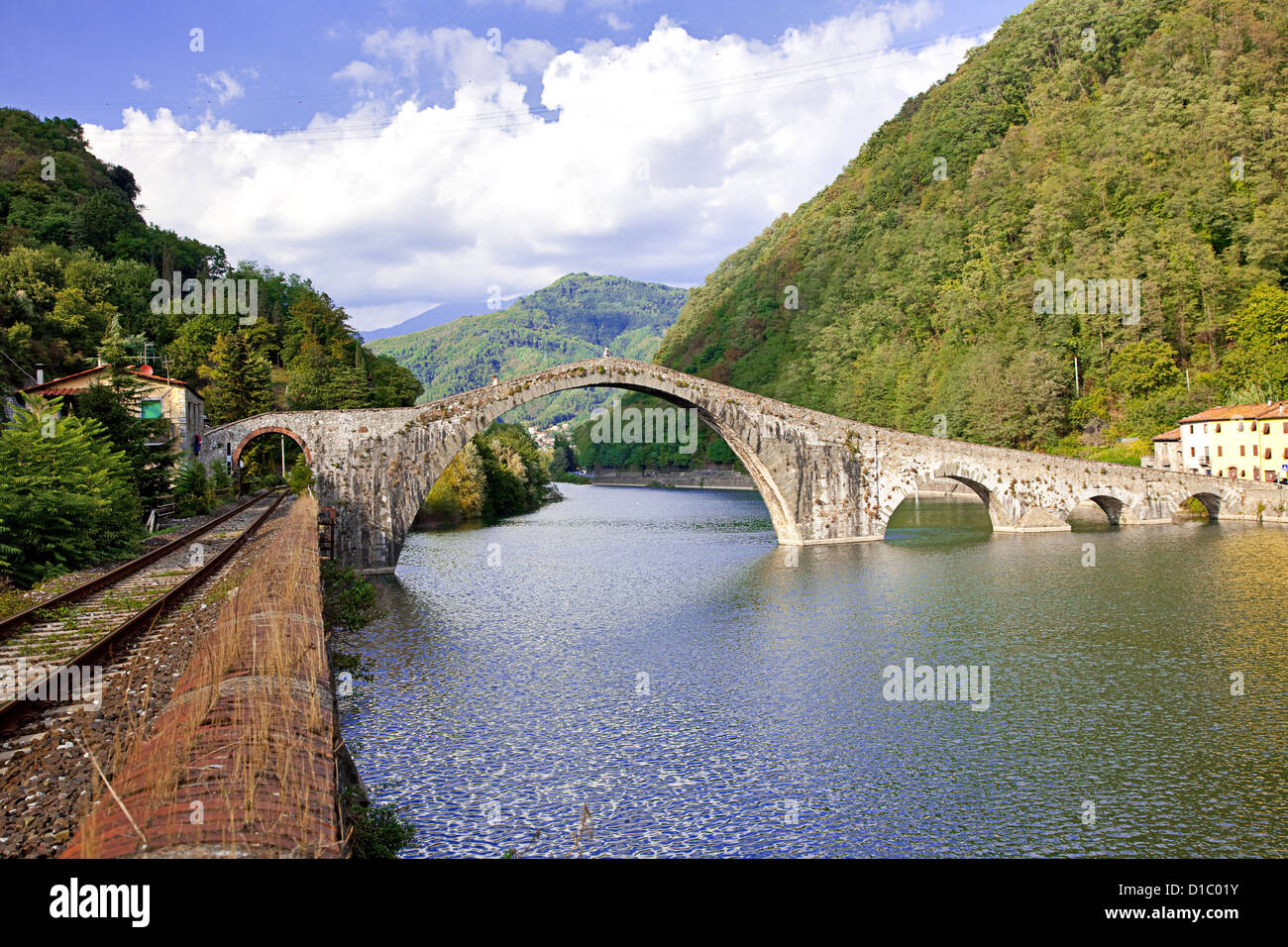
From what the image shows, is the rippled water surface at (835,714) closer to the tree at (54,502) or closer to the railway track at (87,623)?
the railway track at (87,623)

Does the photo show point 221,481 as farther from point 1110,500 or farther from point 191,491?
point 1110,500

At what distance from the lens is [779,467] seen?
3741 centimetres

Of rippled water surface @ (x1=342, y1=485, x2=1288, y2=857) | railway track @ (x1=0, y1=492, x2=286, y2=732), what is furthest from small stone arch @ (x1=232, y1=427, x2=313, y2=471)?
railway track @ (x1=0, y1=492, x2=286, y2=732)

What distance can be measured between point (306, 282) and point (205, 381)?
4219 centimetres

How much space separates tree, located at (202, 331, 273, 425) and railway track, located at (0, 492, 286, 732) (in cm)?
3288

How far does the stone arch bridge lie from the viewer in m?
32.6

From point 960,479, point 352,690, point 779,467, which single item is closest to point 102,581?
point 352,690

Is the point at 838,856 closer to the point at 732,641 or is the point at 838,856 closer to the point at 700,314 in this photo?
the point at 732,641

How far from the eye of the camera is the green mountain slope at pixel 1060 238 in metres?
56.1

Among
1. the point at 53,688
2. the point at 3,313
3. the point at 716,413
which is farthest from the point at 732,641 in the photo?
the point at 3,313

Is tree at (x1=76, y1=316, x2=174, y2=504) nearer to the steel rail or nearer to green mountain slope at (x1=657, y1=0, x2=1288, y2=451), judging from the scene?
the steel rail

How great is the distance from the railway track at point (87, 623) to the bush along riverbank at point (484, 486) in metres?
28.2

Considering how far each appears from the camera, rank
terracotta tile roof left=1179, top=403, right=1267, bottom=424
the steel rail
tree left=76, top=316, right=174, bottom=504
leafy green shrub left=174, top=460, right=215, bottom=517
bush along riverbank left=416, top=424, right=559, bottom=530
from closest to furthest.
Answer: the steel rail → tree left=76, top=316, right=174, bottom=504 → leafy green shrub left=174, top=460, right=215, bottom=517 → terracotta tile roof left=1179, top=403, right=1267, bottom=424 → bush along riverbank left=416, top=424, right=559, bottom=530

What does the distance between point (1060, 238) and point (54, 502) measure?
66.0 m
